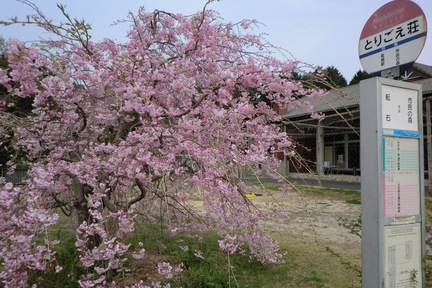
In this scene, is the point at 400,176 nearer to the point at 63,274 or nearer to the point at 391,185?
the point at 391,185

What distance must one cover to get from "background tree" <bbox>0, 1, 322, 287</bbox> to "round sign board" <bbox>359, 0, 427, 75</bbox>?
118 cm

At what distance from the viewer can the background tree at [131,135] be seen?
8.50 feet

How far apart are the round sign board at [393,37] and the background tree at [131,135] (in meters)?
1.18

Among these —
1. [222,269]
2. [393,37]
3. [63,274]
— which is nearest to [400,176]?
[393,37]

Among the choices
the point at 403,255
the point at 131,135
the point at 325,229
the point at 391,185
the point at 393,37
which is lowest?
the point at 325,229

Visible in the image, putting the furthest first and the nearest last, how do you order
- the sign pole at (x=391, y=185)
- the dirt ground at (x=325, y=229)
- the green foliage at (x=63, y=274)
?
the dirt ground at (x=325, y=229) → the green foliage at (x=63, y=274) → the sign pole at (x=391, y=185)

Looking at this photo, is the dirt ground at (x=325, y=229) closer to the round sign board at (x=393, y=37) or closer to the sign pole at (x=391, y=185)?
the sign pole at (x=391, y=185)

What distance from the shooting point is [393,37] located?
2.39 m

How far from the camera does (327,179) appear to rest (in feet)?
48.5

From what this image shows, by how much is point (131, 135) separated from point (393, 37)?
2.35m

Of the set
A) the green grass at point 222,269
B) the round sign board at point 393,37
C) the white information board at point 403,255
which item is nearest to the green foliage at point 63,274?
the green grass at point 222,269

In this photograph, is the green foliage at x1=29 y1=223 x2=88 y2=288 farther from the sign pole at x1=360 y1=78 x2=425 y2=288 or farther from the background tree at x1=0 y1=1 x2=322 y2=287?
the sign pole at x1=360 y1=78 x2=425 y2=288

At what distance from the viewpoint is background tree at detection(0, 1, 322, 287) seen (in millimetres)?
2592

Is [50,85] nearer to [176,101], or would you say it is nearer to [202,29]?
[176,101]
